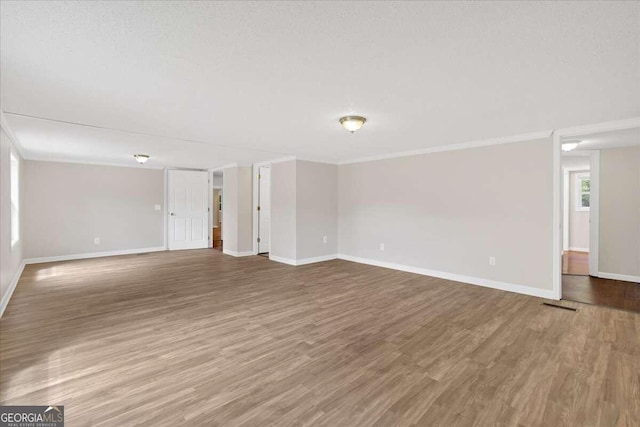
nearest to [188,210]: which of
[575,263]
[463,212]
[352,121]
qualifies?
[352,121]

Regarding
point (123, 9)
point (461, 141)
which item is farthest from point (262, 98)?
point (461, 141)

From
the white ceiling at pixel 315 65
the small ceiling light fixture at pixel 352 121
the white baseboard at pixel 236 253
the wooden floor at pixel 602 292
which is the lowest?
the wooden floor at pixel 602 292

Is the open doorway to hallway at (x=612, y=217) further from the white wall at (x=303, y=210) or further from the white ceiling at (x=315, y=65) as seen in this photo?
the white wall at (x=303, y=210)

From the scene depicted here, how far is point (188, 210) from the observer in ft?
26.8

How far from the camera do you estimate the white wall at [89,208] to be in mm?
6207

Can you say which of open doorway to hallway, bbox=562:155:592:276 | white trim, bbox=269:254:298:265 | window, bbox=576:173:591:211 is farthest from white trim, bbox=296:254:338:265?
window, bbox=576:173:591:211

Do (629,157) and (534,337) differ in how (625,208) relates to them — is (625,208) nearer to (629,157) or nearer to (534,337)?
(629,157)

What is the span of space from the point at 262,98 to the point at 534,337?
340cm

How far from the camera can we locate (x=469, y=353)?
2.48 meters

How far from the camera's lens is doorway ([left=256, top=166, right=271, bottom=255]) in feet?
24.3

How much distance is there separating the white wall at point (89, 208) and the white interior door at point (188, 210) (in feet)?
0.96

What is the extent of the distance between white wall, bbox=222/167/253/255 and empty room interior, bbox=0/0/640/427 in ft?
3.38

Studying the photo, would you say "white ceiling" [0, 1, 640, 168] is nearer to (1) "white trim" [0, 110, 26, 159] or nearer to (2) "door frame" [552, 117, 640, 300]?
(1) "white trim" [0, 110, 26, 159]

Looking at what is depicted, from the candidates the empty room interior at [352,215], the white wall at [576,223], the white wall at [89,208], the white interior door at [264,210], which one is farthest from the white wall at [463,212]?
the white wall at [89,208]
